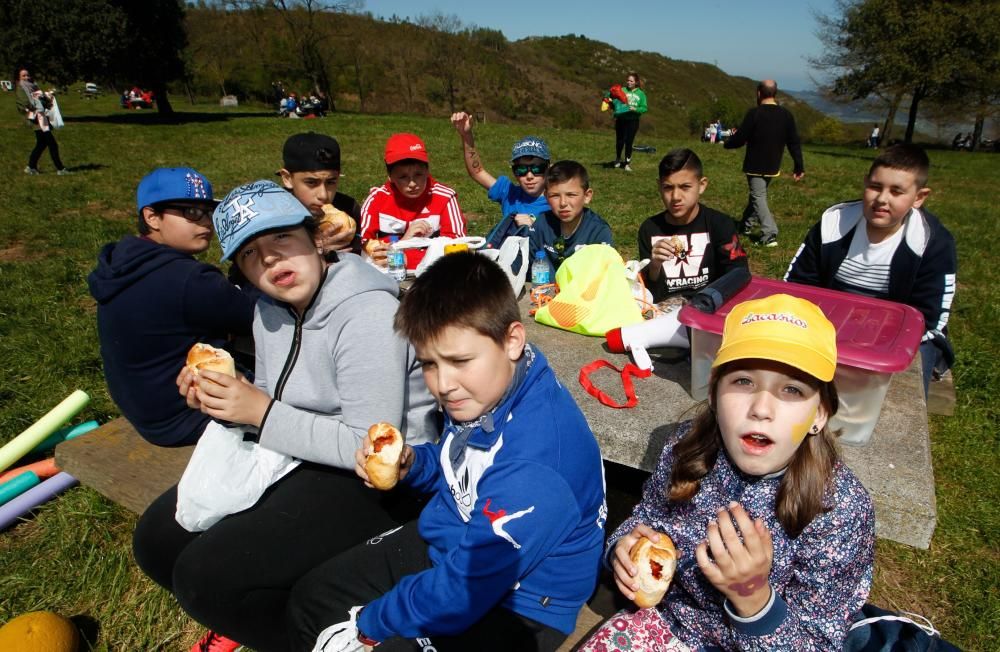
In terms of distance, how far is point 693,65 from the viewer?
101062mm

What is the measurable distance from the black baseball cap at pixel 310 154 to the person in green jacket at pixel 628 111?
10124mm

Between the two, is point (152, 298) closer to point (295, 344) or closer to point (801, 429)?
point (295, 344)

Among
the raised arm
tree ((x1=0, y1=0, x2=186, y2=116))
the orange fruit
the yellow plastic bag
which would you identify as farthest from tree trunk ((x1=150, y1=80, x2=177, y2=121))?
the orange fruit

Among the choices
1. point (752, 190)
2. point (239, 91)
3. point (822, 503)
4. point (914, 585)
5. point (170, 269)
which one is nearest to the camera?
point (822, 503)

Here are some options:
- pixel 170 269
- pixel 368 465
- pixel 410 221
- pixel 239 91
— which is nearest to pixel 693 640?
pixel 368 465

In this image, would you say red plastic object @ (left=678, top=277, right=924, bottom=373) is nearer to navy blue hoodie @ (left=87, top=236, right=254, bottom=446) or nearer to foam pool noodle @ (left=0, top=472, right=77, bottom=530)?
navy blue hoodie @ (left=87, top=236, right=254, bottom=446)

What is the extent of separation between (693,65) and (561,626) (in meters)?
115

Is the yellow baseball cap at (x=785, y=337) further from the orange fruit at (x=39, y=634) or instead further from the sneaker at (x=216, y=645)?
the orange fruit at (x=39, y=634)

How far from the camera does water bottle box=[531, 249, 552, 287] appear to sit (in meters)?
4.19

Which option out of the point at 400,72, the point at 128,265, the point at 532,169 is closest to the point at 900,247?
the point at 532,169

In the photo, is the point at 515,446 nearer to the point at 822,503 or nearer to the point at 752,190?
the point at 822,503

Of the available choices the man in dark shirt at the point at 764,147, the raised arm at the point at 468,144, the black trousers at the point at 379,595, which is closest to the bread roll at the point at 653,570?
the black trousers at the point at 379,595

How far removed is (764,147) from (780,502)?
7.37 meters

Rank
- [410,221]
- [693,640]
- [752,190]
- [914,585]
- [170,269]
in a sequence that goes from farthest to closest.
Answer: [752,190] → [410,221] → [914,585] → [170,269] → [693,640]
